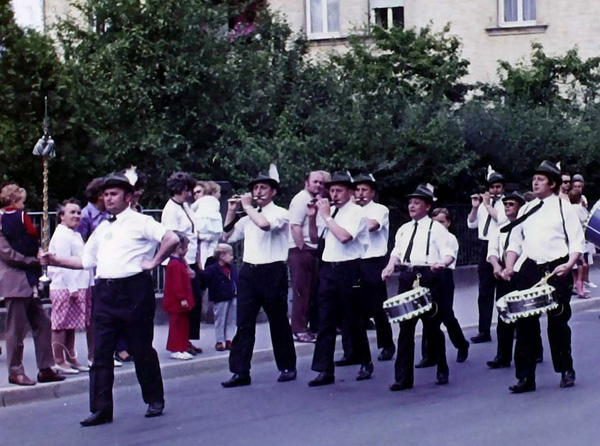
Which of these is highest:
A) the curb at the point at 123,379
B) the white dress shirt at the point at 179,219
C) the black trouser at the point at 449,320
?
the white dress shirt at the point at 179,219

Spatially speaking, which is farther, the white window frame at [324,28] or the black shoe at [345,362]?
the white window frame at [324,28]

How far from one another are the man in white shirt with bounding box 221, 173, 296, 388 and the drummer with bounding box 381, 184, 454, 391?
1013 mm

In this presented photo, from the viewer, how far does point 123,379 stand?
1295cm

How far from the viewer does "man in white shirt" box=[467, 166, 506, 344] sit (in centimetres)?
1501

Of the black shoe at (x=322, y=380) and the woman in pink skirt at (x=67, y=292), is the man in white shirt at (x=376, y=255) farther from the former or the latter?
the woman in pink skirt at (x=67, y=292)

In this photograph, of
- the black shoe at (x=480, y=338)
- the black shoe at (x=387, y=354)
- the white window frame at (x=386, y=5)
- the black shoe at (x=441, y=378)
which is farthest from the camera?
the white window frame at (x=386, y=5)

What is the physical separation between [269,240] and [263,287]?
1.41 ft

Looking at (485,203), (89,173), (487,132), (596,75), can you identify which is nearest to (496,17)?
(596,75)

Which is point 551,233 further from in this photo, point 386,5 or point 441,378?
point 386,5

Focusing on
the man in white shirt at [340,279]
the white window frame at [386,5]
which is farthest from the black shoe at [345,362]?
the white window frame at [386,5]

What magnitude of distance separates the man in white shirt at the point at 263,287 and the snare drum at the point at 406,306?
1.27 meters

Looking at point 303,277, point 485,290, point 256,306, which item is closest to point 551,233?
point 256,306

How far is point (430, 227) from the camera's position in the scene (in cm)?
1265

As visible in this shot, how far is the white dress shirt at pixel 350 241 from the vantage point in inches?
498
